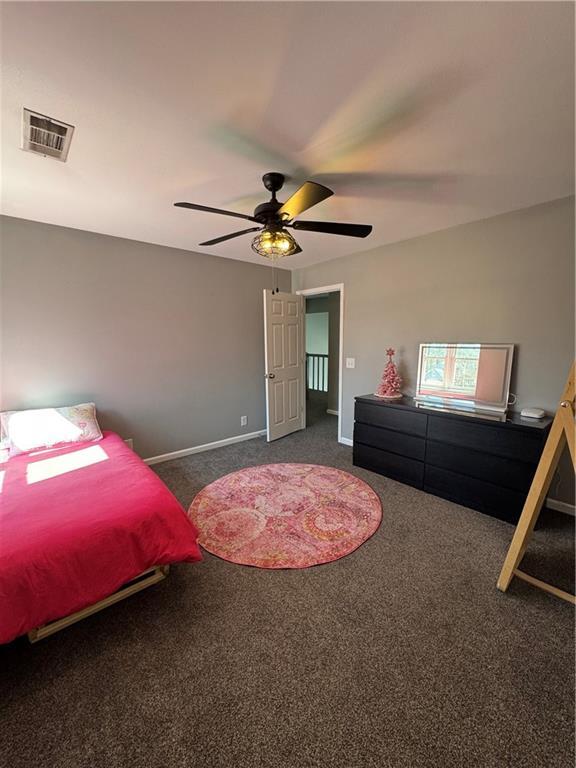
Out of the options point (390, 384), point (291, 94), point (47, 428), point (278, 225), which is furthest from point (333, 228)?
point (47, 428)

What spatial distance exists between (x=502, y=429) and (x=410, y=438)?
767mm

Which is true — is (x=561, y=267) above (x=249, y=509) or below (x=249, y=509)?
above

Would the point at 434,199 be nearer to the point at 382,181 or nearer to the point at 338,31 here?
the point at 382,181

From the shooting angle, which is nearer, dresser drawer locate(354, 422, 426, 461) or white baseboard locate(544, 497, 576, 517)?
white baseboard locate(544, 497, 576, 517)

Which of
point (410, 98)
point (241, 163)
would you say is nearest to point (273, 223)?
point (241, 163)

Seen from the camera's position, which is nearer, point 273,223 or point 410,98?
point 410,98

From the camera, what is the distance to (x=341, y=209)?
8.23 ft

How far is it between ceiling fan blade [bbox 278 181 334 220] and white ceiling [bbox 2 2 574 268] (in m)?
0.30

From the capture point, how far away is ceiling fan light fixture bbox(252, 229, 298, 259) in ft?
6.64

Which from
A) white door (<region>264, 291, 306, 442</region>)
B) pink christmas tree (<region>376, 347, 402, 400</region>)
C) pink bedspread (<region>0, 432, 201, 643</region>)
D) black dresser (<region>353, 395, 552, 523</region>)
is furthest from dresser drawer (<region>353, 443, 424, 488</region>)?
pink bedspread (<region>0, 432, 201, 643</region>)

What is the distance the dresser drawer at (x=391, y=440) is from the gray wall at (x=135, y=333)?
173 cm

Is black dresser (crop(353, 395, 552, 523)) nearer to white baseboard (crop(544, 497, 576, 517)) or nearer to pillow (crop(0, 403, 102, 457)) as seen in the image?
white baseboard (crop(544, 497, 576, 517))

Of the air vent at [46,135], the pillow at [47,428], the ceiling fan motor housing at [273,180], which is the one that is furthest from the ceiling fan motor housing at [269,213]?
the pillow at [47,428]

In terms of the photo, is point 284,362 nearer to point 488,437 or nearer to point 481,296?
point 481,296
